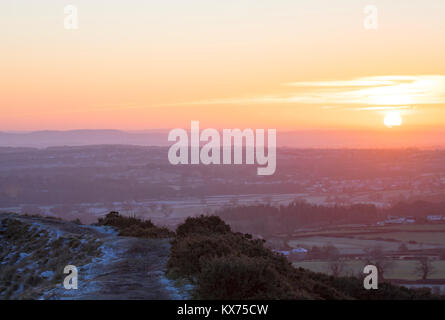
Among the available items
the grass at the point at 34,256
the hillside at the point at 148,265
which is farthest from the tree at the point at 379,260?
the grass at the point at 34,256

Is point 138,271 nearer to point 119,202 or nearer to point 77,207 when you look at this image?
point 77,207

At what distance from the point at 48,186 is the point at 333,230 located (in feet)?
217

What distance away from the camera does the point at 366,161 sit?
529 feet

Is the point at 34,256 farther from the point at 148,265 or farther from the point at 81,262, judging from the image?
the point at 148,265

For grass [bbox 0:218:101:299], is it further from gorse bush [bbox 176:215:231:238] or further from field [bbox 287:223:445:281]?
field [bbox 287:223:445:281]

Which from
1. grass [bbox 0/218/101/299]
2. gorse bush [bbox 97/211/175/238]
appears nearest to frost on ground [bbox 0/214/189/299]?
grass [bbox 0/218/101/299]

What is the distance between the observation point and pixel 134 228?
21.5 metres

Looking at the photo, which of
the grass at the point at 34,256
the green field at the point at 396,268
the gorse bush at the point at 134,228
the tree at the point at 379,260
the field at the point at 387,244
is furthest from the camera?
the field at the point at 387,244

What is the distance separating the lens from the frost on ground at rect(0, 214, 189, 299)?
40.0ft

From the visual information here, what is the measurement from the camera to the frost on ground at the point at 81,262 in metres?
12.2

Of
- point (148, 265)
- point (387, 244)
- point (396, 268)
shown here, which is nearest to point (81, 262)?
point (148, 265)

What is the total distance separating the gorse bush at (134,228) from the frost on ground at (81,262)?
570mm

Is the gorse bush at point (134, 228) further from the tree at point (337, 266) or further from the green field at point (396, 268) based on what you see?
the tree at point (337, 266)

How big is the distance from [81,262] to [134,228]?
216 inches
